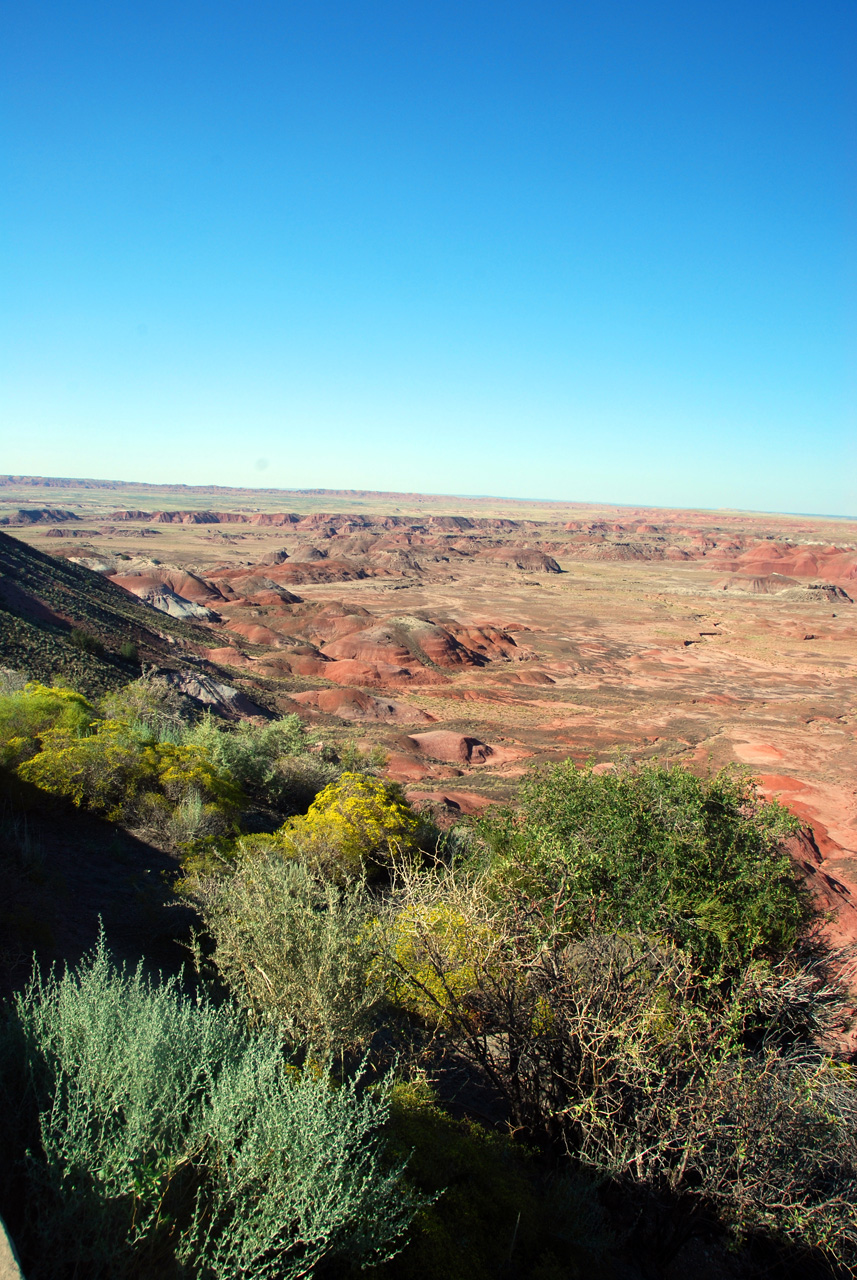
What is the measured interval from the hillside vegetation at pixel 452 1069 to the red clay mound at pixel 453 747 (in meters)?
16.3

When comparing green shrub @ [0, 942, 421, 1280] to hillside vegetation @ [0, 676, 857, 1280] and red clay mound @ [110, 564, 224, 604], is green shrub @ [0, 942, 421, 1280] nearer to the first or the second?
hillside vegetation @ [0, 676, 857, 1280]

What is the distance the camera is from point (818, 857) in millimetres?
19250

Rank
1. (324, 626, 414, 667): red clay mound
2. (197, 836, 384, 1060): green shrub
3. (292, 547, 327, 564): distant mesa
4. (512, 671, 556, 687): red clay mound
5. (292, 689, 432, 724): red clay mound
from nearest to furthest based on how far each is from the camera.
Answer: (197, 836, 384, 1060): green shrub
(292, 689, 432, 724): red clay mound
(512, 671, 556, 687): red clay mound
(324, 626, 414, 667): red clay mound
(292, 547, 327, 564): distant mesa

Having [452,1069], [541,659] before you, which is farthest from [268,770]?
[541,659]

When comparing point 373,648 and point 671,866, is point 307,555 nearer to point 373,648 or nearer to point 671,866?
point 373,648

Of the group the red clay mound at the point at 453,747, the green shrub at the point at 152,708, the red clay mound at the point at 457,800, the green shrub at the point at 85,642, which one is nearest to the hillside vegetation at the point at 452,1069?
the green shrub at the point at 152,708

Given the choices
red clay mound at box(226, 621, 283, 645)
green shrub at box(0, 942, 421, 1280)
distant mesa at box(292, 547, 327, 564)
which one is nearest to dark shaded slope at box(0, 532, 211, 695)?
red clay mound at box(226, 621, 283, 645)

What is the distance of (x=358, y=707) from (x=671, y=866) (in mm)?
23976

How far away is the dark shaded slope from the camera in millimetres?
19453

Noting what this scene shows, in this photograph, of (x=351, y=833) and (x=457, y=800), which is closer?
(x=351, y=833)

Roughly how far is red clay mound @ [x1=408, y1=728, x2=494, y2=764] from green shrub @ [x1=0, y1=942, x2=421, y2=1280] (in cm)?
2287

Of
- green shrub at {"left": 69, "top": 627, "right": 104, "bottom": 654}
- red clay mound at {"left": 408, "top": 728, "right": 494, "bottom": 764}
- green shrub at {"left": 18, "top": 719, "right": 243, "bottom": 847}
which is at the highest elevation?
green shrub at {"left": 69, "top": 627, "right": 104, "bottom": 654}

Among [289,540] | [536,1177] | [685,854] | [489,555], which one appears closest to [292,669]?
[685,854]

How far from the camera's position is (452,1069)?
6.93 m
